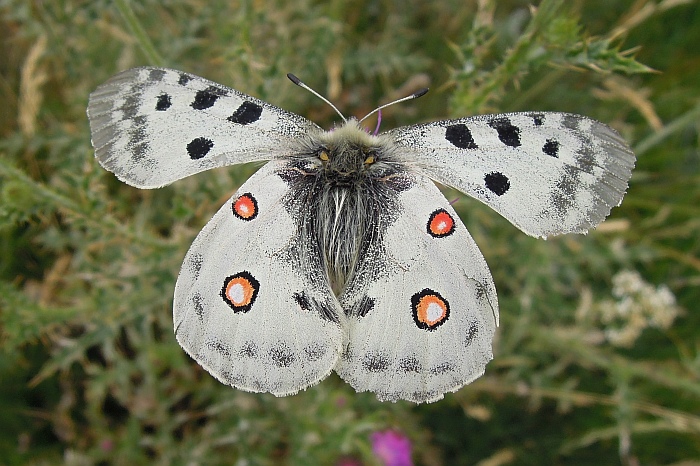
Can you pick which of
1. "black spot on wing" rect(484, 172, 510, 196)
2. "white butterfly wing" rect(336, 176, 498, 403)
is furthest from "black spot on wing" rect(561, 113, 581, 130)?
"white butterfly wing" rect(336, 176, 498, 403)

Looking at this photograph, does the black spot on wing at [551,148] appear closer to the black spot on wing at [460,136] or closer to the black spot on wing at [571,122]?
the black spot on wing at [571,122]

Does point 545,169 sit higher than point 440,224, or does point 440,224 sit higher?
point 545,169

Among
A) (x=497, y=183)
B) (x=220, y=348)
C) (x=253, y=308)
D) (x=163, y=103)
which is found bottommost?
(x=220, y=348)

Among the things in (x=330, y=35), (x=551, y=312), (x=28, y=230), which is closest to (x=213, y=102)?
(x=330, y=35)

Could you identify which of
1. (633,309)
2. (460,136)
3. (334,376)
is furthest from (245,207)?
(633,309)

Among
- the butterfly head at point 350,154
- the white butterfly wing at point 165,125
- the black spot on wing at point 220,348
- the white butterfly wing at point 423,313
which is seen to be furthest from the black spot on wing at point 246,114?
the black spot on wing at point 220,348

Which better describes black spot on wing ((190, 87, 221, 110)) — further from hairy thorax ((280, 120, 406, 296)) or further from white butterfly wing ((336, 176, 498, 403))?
white butterfly wing ((336, 176, 498, 403))

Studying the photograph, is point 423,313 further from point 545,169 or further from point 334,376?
point 334,376
